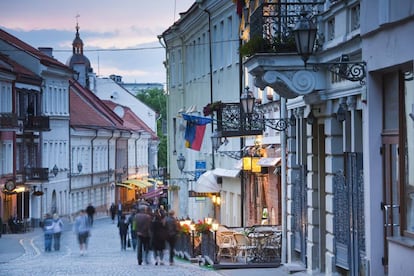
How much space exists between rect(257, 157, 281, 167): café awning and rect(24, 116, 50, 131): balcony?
36267 mm

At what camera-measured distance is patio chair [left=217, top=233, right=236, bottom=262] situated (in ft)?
97.1

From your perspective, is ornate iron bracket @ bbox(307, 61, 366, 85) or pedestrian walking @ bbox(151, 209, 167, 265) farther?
pedestrian walking @ bbox(151, 209, 167, 265)

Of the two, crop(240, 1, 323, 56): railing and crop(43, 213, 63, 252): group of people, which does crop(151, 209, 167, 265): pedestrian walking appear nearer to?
crop(240, 1, 323, 56): railing

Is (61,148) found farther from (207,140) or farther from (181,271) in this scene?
(181,271)

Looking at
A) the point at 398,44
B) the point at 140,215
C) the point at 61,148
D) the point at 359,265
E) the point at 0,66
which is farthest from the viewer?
the point at 61,148

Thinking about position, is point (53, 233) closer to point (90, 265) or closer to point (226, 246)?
point (90, 265)

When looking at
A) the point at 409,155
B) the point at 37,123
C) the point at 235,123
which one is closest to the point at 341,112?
the point at 409,155

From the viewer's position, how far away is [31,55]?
70312 millimetres

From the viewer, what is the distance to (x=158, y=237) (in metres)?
29.5

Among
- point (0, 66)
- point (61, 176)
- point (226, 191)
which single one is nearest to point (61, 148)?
point (61, 176)

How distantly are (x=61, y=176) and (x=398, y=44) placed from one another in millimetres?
59297

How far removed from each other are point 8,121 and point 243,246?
112 feet

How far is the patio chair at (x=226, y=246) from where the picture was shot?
2959cm

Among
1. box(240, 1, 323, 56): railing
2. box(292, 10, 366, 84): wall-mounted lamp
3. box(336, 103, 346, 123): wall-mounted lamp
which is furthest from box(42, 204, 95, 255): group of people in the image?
box(292, 10, 366, 84): wall-mounted lamp
